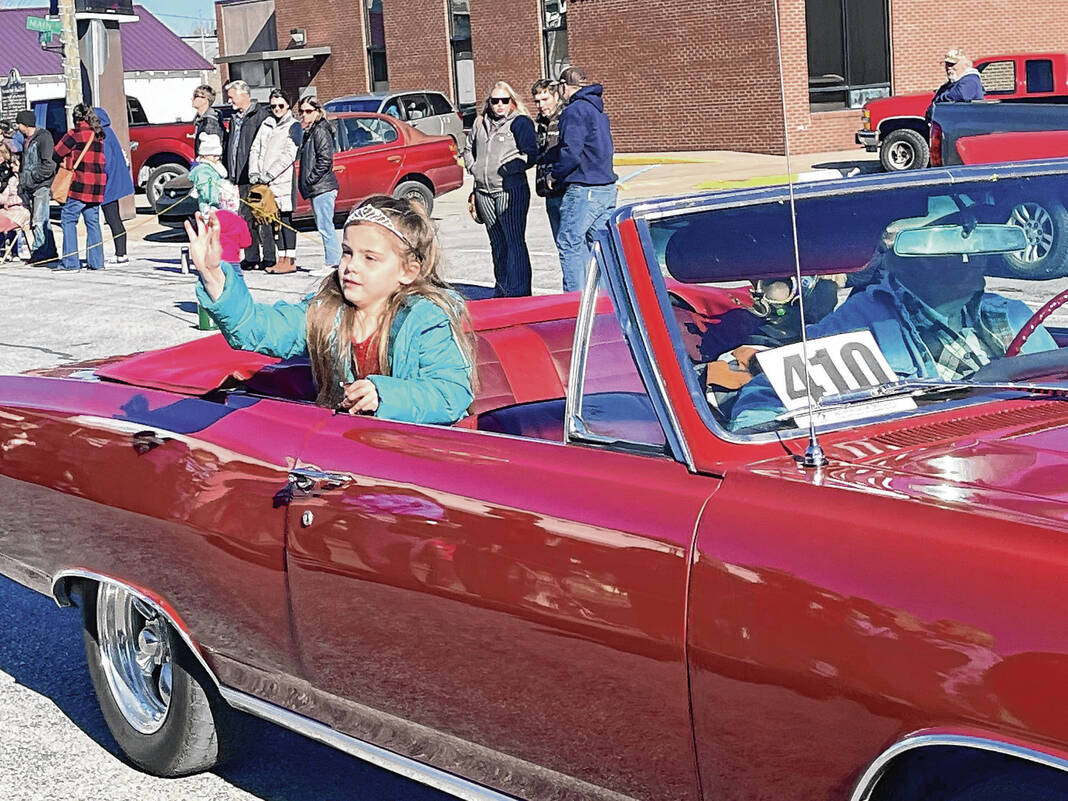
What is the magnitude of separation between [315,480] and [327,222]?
1011 centimetres

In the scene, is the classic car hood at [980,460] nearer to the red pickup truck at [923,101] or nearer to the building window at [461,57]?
the red pickup truck at [923,101]

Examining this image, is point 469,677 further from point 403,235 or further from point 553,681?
point 403,235

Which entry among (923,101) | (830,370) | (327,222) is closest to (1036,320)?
(830,370)

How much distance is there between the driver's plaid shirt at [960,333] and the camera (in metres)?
2.96

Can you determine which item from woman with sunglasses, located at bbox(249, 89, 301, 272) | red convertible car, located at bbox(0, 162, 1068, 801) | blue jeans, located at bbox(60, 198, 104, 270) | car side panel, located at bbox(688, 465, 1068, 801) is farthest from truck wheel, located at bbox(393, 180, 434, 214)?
car side panel, located at bbox(688, 465, 1068, 801)

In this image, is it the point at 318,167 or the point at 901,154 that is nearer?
the point at 318,167

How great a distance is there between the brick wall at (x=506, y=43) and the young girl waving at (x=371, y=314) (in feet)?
90.0

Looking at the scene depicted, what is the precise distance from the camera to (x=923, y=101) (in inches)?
763

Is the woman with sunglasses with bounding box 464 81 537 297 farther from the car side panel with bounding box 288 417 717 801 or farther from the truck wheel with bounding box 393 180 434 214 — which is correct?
the car side panel with bounding box 288 417 717 801

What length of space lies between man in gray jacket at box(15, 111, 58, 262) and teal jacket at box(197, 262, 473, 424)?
547 inches

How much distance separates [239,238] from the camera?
9.09m

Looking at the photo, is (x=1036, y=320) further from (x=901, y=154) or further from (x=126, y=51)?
(x=126, y=51)

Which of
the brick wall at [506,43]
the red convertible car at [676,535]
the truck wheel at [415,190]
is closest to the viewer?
the red convertible car at [676,535]

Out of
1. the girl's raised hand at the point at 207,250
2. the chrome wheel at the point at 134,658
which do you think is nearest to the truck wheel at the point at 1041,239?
the girl's raised hand at the point at 207,250
